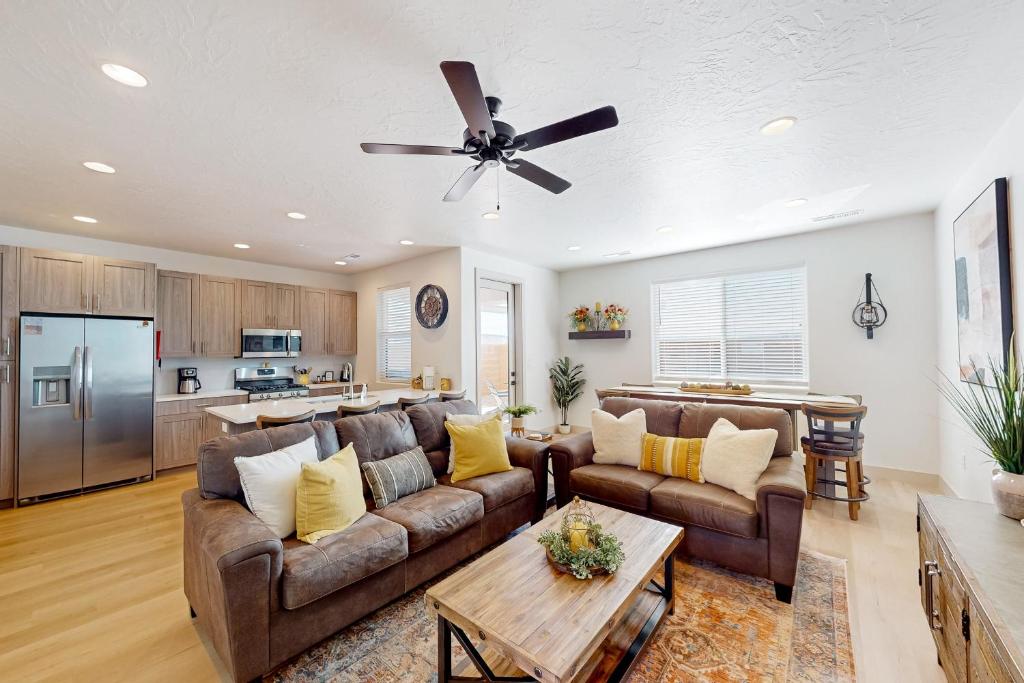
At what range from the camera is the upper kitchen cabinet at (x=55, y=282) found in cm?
375

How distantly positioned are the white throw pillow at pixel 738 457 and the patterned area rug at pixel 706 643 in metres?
0.57

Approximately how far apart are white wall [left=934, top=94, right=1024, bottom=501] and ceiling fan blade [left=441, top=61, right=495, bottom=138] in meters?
2.79

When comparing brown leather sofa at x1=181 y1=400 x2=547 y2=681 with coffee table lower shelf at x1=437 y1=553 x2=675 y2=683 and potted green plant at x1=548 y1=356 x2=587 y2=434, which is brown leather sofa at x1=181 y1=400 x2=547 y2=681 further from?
potted green plant at x1=548 y1=356 x2=587 y2=434

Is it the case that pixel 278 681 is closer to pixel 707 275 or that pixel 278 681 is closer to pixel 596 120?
pixel 596 120

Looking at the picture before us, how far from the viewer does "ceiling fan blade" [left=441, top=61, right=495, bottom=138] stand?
134cm

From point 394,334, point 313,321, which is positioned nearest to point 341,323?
point 313,321

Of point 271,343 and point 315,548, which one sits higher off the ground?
point 271,343

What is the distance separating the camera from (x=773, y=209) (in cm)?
366

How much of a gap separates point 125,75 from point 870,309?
5.93m

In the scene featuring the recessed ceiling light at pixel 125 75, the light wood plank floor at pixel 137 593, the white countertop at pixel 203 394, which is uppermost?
the recessed ceiling light at pixel 125 75

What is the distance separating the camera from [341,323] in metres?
6.40

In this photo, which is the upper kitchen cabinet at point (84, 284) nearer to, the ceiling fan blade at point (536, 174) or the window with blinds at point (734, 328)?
the ceiling fan blade at point (536, 174)

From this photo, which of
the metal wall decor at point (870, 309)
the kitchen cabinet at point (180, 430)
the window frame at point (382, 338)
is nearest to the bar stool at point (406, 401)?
the window frame at point (382, 338)

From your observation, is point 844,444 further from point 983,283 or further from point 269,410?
point 269,410
